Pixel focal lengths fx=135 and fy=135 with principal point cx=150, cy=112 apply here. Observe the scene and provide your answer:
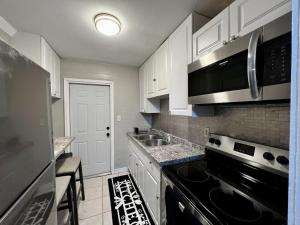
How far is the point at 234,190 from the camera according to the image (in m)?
0.89

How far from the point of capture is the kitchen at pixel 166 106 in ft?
2.07

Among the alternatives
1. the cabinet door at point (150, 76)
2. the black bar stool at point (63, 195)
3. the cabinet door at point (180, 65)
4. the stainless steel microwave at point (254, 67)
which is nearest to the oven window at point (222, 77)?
the stainless steel microwave at point (254, 67)

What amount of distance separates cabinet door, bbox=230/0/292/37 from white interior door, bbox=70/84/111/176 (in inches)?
102

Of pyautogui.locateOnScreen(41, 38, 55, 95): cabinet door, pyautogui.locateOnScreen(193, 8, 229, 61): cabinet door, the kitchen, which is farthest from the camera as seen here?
pyautogui.locateOnScreen(41, 38, 55, 95): cabinet door

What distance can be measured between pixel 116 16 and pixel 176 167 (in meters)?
1.67

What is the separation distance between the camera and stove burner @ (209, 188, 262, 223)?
69 centimetres

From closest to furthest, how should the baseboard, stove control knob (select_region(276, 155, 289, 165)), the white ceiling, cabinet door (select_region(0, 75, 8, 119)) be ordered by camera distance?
cabinet door (select_region(0, 75, 8, 119)), stove control knob (select_region(276, 155, 289, 165)), the white ceiling, the baseboard

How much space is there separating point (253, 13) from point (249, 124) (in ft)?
2.71

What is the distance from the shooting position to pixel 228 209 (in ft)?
2.44

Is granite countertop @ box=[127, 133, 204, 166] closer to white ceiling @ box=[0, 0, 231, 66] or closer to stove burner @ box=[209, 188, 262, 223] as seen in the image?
stove burner @ box=[209, 188, 262, 223]

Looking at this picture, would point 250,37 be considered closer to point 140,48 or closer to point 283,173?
point 283,173

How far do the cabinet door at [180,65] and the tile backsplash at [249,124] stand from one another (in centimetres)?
35

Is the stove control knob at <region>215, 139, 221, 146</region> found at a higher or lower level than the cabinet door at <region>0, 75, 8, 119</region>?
lower

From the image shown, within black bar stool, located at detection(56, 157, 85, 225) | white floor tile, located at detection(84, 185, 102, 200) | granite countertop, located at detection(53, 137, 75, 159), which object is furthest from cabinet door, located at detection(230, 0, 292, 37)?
white floor tile, located at detection(84, 185, 102, 200)
